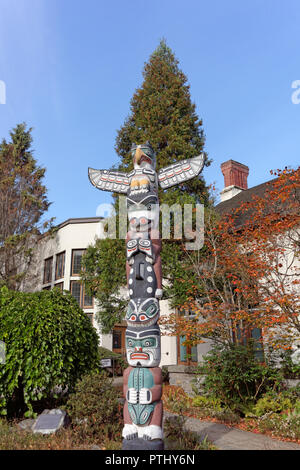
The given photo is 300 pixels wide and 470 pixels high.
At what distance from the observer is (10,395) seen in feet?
24.8

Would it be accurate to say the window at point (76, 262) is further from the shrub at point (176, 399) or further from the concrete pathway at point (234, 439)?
the concrete pathway at point (234, 439)

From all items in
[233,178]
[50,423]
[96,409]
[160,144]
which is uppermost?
[233,178]

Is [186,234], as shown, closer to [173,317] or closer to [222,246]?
[222,246]

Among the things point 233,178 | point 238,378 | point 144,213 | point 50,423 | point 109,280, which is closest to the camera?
point 50,423

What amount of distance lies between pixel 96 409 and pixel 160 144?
11066 millimetres

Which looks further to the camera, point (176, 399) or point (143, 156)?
point (176, 399)

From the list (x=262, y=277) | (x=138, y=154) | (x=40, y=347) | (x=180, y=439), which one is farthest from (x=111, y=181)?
(x=262, y=277)

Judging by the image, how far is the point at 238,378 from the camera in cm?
948

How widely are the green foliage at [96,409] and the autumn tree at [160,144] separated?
6.06m

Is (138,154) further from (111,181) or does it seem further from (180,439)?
(180,439)

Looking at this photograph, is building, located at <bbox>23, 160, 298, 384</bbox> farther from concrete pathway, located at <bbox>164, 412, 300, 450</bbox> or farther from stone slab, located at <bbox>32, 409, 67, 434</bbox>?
stone slab, located at <bbox>32, 409, 67, 434</bbox>

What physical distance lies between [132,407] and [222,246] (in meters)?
6.88
